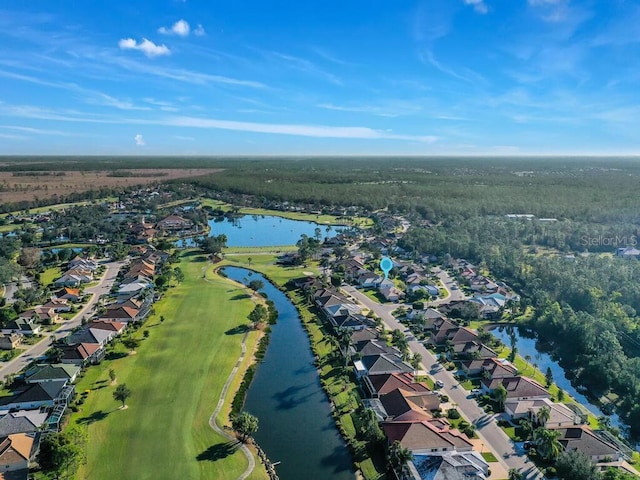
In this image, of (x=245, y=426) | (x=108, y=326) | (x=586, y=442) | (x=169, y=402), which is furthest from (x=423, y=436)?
(x=108, y=326)

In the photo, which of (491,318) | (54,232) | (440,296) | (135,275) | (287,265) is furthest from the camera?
(54,232)

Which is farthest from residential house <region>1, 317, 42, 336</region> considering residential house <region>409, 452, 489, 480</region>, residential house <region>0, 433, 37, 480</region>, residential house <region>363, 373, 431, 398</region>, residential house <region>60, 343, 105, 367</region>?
residential house <region>409, 452, 489, 480</region>

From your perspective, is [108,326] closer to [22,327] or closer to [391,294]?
[22,327]

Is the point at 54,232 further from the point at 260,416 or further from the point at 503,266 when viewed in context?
the point at 503,266

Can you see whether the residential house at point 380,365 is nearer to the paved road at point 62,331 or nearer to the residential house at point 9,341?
the paved road at point 62,331

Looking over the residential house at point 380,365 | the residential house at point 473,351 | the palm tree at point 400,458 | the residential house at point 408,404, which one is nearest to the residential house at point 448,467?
the palm tree at point 400,458

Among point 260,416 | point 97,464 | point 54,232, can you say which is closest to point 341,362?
point 260,416

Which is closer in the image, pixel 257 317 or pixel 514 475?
pixel 514 475
